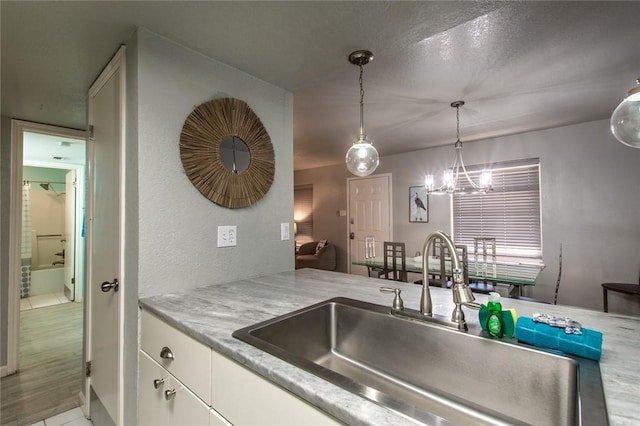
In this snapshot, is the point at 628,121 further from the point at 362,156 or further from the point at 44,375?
the point at 44,375

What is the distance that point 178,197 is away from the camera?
145cm

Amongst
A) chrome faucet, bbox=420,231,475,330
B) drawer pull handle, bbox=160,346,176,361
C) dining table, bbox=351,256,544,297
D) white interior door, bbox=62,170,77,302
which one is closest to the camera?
chrome faucet, bbox=420,231,475,330

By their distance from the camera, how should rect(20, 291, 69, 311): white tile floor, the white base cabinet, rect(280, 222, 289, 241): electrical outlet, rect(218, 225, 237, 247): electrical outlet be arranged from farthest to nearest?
rect(20, 291, 69, 311): white tile floor < rect(280, 222, 289, 241): electrical outlet < rect(218, 225, 237, 247): electrical outlet < the white base cabinet

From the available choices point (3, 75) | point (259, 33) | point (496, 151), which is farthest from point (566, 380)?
point (496, 151)

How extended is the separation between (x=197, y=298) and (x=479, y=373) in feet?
3.69

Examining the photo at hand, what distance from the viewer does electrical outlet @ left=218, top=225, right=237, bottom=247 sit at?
1608mm

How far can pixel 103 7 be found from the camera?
47.8 inches

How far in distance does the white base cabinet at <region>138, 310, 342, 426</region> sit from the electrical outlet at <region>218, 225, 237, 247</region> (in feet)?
1.60

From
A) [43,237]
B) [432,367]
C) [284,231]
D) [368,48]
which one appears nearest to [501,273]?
[284,231]

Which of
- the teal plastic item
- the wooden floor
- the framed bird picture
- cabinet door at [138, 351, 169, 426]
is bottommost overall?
the wooden floor

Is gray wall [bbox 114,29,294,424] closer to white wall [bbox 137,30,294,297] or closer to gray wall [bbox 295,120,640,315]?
white wall [bbox 137,30,294,297]

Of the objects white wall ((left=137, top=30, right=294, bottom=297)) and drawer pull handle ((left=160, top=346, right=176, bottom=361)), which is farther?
white wall ((left=137, top=30, right=294, bottom=297))

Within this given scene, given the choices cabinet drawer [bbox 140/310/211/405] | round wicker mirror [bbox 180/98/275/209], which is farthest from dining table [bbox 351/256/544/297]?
cabinet drawer [bbox 140/310/211/405]

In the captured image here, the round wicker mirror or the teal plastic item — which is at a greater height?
the round wicker mirror
